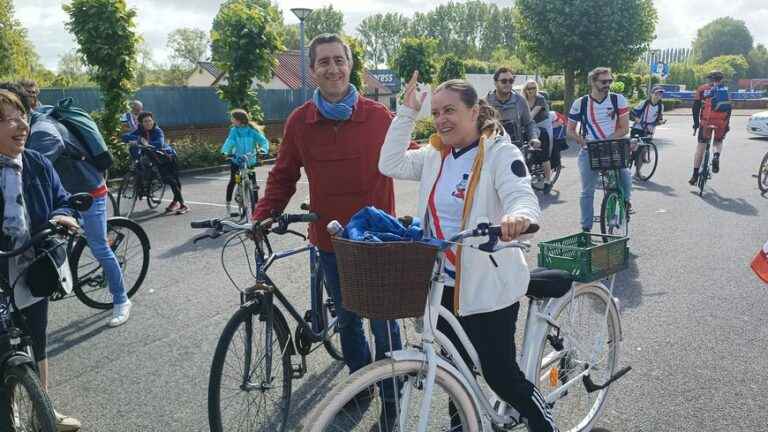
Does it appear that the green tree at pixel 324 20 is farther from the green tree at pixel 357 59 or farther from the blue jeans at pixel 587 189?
the blue jeans at pixel 587 189

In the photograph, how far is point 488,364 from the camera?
2.63 meters

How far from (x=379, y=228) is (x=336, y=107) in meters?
1.29

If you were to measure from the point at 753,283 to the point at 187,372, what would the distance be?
5.25m

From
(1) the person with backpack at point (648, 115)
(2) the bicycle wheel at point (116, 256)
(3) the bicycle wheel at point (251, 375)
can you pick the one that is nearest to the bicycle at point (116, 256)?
(2) the bicycle wheel at point (116, 256)

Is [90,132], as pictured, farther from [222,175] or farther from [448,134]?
[222,175]

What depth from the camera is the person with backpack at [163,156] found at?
10531mm

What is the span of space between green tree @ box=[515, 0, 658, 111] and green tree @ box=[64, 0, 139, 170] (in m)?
16.7

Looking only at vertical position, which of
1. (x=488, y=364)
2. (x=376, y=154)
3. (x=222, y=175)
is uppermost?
(x=376, y=154)

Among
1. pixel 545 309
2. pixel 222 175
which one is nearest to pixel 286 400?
pixel 545 309

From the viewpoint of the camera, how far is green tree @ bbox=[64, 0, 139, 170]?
14.3m

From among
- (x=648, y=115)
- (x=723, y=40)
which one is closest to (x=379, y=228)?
(x=648, y=115)

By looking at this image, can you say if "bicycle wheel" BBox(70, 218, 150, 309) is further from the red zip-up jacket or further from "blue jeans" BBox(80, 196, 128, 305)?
the red zip-up jacket

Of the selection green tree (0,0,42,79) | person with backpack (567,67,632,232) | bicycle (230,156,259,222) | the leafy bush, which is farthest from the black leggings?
green tree (0,0,42,79)

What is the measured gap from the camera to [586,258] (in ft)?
9.55
